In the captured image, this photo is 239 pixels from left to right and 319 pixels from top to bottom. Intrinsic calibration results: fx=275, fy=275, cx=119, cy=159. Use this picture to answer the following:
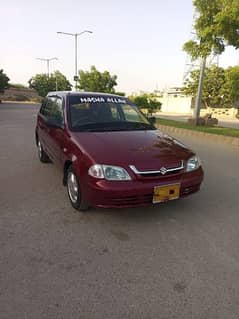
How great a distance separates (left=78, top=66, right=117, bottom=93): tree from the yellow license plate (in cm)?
3527

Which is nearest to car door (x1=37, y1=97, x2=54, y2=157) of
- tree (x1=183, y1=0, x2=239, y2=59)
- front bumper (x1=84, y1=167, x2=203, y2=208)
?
front bumper (x1=84, y1=167, x2=203, y2=208)

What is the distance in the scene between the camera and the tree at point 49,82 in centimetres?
6888

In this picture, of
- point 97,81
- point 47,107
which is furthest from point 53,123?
point 97,81

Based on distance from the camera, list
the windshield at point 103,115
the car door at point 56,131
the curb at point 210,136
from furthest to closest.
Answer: the curb at point 210,136 → the car door at point 56,131 → the windshield at point 103,115

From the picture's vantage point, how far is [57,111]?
15.7 feet

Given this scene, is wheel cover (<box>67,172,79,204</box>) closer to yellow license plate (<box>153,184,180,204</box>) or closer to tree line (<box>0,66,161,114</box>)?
yellow license plate (<box>153,184,180,204</box>)

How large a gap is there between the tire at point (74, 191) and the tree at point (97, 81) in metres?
34.6

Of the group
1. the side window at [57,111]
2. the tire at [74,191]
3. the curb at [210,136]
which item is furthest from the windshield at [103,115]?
the curb at [210,136]

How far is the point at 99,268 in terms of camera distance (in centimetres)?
256

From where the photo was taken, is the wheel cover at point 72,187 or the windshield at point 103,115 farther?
the windshield at point 103,115

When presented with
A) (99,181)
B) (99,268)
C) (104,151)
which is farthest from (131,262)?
(104,151)

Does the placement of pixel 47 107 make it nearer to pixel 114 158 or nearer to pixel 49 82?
pixel 114 158

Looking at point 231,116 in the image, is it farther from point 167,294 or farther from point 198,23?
point 167,294

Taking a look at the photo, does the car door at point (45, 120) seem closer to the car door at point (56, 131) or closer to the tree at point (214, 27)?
the car door at point (56, 131)
